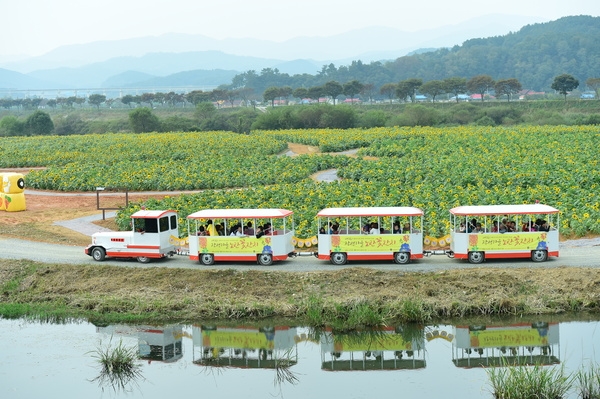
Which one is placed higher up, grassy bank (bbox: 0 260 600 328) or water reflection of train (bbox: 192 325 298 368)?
grassy bank (bbox: 0 260 600 328)

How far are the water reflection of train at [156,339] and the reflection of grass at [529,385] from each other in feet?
28.6

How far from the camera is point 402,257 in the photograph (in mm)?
28938

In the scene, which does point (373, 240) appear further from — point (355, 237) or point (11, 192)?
point (11, 192)

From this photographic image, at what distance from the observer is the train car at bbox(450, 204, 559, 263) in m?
28.1

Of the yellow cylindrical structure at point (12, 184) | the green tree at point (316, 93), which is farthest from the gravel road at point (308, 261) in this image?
the green tree at point (316, 93)

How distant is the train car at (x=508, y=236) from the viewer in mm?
28109

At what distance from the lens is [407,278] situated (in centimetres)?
2642

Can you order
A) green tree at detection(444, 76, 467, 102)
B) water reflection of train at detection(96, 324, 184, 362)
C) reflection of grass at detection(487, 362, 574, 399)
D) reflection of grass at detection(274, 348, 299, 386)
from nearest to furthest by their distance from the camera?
reflection of grass at detection(487, 362, 574, 399)
reflection of grass at detection(274, 348, 299, 386)
water reflection of train at detection(96, 324, 184, 362)
green tree at detection(444, 76, 467, 102)

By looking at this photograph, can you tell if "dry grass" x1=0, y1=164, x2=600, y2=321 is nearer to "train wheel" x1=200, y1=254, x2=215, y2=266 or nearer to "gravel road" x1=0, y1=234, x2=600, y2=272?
"gravel road" x1=0, y1=234, x2=600, y2=272

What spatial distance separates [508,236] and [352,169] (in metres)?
31.7

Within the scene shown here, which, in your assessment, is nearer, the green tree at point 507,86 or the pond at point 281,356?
the pond at point 281,356

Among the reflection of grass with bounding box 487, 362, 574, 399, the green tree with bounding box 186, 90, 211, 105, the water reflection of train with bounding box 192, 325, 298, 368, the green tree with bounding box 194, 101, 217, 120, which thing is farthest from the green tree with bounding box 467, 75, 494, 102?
the reflection of grass with bounding box 487, 362, 574, 399

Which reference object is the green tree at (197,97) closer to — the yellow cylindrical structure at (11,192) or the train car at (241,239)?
the yellow cylindrical structure at (11,192)

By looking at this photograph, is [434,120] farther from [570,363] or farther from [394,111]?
[570,363]
